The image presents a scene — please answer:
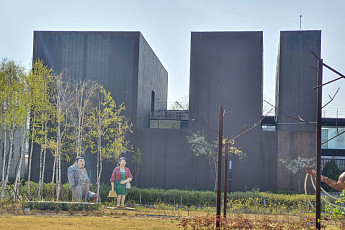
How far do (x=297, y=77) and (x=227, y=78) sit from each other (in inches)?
178

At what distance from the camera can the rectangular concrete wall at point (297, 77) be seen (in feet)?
105

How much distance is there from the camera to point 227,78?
3281 cm

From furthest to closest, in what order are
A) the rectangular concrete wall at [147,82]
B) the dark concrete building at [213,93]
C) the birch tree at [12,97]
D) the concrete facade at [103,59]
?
the rectangular concrete wall at [147,82] → the concrete facade at [103,59] → the dark concrete building at [213,93] → the birch tree at [12,97]

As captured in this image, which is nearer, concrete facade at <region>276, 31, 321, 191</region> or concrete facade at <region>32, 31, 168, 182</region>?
concrete facade at <region>276, 31, 321, 191</region>

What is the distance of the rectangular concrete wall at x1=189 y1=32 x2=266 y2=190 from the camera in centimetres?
3256

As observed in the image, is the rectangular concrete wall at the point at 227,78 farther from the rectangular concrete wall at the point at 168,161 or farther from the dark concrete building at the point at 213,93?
the rectangular concrete wall at the point at 168,161

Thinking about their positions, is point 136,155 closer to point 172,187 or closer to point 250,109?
point 172,187

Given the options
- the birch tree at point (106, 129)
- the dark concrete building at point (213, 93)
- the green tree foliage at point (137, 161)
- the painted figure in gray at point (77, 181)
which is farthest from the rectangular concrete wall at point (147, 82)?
the painted figure in gray at point (77, 181)

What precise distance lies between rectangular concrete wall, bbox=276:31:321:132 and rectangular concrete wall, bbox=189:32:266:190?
1505mm

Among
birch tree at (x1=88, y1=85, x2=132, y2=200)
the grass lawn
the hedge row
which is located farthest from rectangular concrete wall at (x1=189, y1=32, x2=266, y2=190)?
the grass lawn

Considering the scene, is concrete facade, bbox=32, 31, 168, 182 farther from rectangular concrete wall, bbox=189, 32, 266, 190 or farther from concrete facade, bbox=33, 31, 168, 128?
rectangular concrete wall, bbox=189, 32, 266, 190

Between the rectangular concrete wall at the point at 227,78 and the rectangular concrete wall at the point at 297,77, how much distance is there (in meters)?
1.51

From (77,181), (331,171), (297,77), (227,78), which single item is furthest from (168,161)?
(77,181)

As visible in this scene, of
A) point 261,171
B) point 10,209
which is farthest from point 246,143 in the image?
point 10,209
